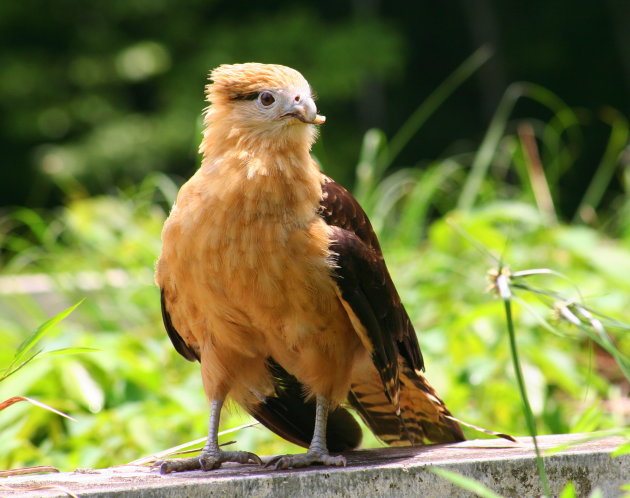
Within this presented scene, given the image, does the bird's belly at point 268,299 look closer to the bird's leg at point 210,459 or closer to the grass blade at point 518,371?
the bird's leg at point 210,459

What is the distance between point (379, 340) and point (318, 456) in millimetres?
422

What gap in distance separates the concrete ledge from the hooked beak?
1.09m

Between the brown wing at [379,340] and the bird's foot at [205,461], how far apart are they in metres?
0.51

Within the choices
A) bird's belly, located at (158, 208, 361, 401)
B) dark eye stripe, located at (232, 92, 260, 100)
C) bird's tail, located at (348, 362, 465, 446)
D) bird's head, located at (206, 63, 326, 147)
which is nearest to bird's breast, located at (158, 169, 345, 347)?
bird's belly, located at (158, 208, 361, 401)

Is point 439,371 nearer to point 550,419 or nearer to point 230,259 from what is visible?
point 550,419

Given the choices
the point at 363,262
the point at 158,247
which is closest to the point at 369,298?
the point at 363,262

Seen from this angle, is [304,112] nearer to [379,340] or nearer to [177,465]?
[379,340]

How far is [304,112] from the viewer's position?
2.98 m

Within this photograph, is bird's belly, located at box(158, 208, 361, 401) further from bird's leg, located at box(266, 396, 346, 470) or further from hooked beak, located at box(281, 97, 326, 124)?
hooked beak, located at box(281, 97, 326, 124)

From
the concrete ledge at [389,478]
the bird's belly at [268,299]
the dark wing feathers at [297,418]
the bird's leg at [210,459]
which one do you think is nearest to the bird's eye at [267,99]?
the bird's belly at [268,299]

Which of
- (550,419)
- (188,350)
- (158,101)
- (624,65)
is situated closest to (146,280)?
(188,350)

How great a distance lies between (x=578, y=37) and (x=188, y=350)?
57.4 ft

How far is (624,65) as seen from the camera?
18125 millimetres

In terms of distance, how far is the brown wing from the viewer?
9.62 feet
